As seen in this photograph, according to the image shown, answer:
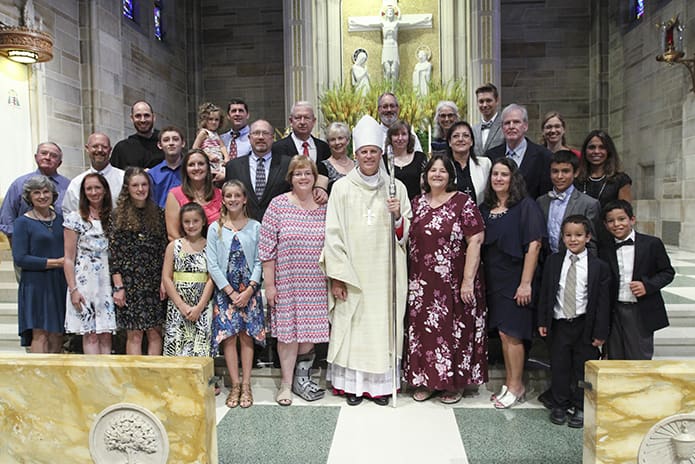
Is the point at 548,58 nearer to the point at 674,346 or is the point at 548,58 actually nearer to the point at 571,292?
the point at 674,346

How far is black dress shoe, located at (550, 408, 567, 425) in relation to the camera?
9.66 feet

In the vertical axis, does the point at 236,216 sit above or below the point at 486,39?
below

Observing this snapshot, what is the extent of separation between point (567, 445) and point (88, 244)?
2.90 metres

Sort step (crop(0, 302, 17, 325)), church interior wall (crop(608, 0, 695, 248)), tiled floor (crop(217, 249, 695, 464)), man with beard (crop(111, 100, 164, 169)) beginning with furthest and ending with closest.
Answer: church interior wall (crop(608, 0, 695, 248)) < step (crop(0, 302, 17, 325)) < man with beard (crop(111, 100, 164, 169)) < tiled floor (crop(217, 249, 695, 464))

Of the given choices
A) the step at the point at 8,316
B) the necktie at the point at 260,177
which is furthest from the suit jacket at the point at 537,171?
the step at the point at 8,316

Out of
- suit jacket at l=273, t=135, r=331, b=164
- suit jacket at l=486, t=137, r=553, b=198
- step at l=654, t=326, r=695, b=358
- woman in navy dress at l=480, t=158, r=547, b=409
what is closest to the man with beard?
suit jacket at l=273, t=135, r=331, b=164

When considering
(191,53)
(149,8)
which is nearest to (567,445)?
(149,8)

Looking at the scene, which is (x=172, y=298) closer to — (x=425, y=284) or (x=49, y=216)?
(x=49, y=216)

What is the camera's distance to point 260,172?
146 inches

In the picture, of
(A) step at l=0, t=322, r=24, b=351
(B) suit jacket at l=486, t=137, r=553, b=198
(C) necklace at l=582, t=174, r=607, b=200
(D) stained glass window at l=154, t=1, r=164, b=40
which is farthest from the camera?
(D) stained glass window at l=154, t=1, r=164, b=40

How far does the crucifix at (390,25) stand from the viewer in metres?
8.66

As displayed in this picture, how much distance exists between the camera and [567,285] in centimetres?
297

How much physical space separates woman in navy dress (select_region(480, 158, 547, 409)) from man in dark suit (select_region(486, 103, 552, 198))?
0.46m

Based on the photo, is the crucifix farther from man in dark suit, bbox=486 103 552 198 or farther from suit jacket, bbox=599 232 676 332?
suit jacket, bbox=599 232 676 332
